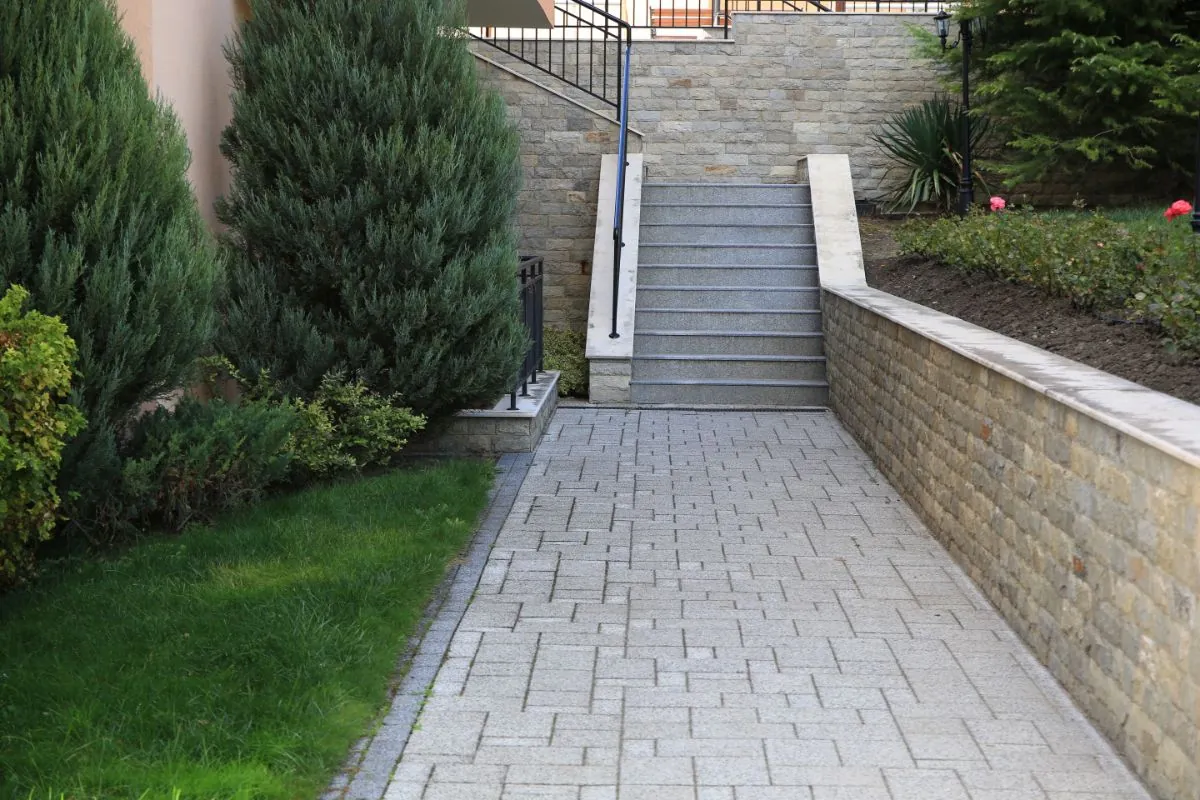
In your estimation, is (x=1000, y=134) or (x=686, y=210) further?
(x=1000, y=134)

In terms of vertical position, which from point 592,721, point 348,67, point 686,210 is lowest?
point 592,721

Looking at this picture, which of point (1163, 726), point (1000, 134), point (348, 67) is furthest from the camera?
point (1000, 134)

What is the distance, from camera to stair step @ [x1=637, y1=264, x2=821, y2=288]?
13086mm

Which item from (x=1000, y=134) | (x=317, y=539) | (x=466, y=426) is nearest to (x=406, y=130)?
(x=466, y=426)

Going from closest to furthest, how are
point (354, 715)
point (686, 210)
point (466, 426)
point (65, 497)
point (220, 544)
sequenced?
point (354, 715)
point (65, 497)
point (220, 544)
point (466, 426)
point (686, 210)

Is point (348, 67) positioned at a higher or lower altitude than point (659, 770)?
higher

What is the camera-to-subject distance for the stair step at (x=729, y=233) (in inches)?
542

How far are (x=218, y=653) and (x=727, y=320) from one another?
8360mm

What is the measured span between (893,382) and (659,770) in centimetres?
498

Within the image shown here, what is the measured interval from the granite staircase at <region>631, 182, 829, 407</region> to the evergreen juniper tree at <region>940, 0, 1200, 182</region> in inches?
104

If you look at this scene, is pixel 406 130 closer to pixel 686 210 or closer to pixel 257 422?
pixel 257 422

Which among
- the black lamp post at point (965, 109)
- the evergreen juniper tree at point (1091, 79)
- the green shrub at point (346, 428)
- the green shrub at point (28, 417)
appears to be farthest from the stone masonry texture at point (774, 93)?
the green shrub at point (28, 417)

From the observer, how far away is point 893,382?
8539 mm

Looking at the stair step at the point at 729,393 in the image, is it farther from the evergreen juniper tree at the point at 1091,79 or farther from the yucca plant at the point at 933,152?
the yucca plant at the point at 933,152
